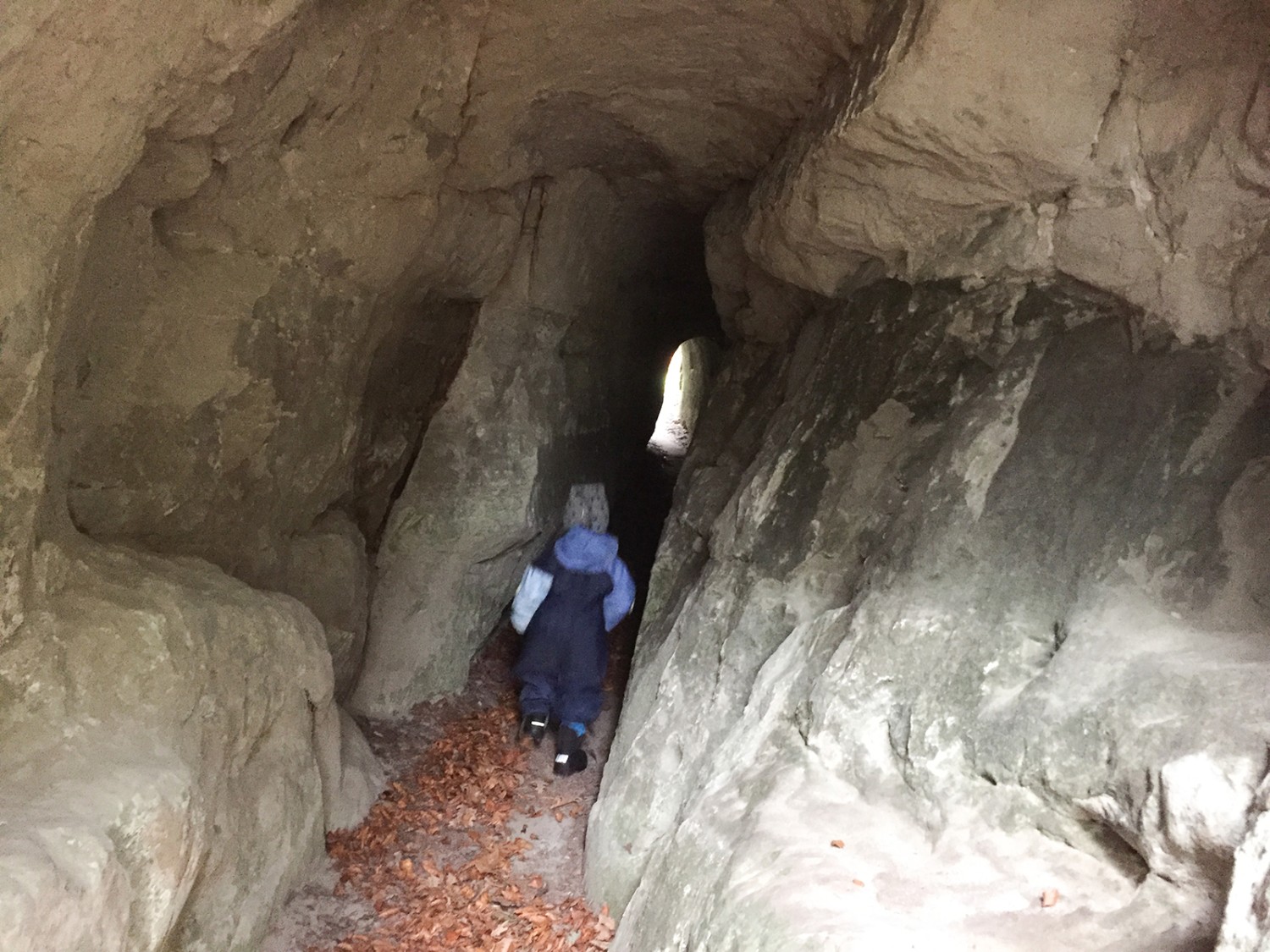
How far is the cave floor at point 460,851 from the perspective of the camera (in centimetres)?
459

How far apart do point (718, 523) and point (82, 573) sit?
11.7 ft

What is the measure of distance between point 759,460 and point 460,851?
9.92 ft

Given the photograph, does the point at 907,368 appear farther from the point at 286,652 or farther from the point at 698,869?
the point at 286,652

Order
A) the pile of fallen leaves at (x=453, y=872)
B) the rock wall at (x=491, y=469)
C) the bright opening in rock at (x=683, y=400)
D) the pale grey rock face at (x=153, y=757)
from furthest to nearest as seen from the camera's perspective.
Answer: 1. the bright opening in rock at (x=683, y=400)
2. the rock wall at (x=491, y=469)
3. the pile of fallen leaves at (x=453, y=872)
4. the pale grey rock face at (x=153, y=757)

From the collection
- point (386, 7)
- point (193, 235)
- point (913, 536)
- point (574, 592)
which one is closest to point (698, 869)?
point (913, 536)

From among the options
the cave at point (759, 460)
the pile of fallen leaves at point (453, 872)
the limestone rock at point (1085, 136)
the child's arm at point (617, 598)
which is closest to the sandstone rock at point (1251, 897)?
the cave at point (759, 460)

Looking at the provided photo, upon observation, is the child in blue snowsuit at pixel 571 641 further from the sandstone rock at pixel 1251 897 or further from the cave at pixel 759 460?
the sandstone rock at pixel 1251 897

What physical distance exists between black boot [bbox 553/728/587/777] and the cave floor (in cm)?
6

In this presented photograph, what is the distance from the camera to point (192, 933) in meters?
3.78

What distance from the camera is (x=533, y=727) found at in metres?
6.66

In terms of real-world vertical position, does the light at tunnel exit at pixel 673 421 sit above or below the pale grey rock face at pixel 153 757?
above

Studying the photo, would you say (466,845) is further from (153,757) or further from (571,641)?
(153,757)

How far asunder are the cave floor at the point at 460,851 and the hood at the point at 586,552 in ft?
4.49

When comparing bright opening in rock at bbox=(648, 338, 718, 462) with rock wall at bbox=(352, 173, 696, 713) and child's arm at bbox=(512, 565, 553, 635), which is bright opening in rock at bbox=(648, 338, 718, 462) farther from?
child's arm at bbox=(512, 565, 553, 635)
